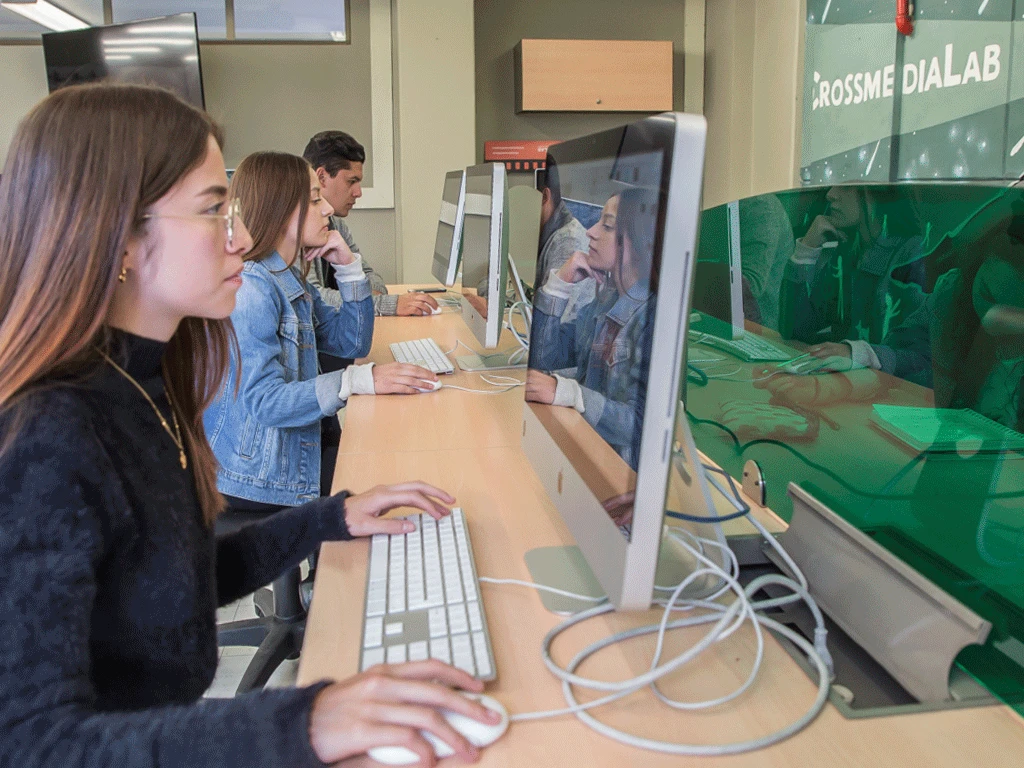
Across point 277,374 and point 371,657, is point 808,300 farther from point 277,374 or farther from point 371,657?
point 277,374

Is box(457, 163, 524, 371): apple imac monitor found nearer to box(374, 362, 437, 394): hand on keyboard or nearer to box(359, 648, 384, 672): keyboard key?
box(374, 362, 437, 394): hand on keyboard

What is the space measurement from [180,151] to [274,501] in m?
1.11

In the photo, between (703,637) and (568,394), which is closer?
(703,637)

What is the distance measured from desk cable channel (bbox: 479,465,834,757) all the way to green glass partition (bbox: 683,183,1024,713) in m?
0.12

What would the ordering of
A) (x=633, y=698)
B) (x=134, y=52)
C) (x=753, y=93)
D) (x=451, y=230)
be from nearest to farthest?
(x=633, y=698) → (x=451, y=230) → (x=134, y=52) → (x=753, y=93)

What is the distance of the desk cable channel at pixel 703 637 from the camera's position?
714 mm

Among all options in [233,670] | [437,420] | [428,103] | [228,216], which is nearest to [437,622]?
[228,216]

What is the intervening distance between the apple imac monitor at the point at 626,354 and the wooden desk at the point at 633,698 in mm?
84

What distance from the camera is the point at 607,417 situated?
2.80 ft

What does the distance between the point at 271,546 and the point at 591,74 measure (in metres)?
4.14

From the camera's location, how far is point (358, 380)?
1908 mm

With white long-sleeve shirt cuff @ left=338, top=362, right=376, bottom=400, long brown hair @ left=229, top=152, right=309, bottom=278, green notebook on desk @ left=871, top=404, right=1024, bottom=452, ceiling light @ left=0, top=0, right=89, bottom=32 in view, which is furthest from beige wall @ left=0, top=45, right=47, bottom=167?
green notebook on desk @ left=871, top=404, right=1024, bottom=452

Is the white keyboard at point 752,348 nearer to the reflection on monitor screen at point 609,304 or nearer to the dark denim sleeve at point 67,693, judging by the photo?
the reflection on monitor screen at point 609,304

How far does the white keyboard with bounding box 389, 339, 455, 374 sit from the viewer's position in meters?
2.18
